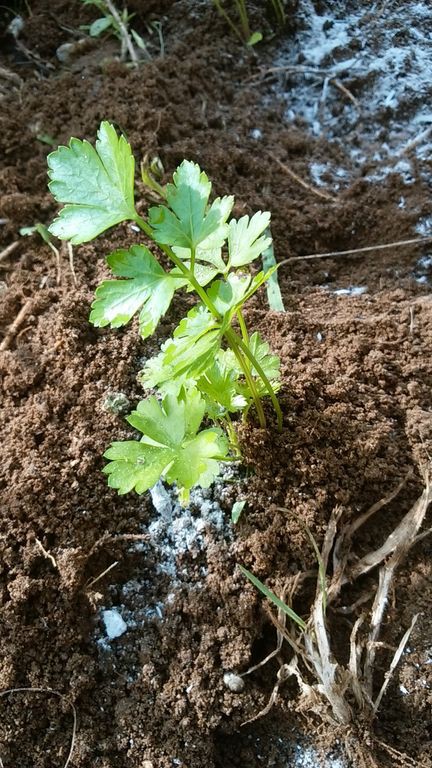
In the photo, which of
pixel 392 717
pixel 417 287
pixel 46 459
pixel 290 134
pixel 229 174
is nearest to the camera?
pixel 392 717

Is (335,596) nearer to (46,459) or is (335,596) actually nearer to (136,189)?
(46,459)

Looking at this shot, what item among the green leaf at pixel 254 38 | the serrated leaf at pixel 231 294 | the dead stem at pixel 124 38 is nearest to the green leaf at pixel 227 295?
the serrated leaf at pixel 231 294

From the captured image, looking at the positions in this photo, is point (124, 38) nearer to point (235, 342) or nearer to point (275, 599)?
point (235, 342)

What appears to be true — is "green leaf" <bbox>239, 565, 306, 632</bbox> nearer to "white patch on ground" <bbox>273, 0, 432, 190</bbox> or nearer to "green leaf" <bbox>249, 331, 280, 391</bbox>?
"green leaf" <bbox>249, 331, 280, 391</bbox>

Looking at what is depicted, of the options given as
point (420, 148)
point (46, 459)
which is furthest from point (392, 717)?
point (420, 148)

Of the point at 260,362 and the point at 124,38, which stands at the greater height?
the point at 124,38

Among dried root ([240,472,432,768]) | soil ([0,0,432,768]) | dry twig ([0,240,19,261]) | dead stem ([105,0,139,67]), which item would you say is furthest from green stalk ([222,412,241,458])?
dead stem ([105,0,139,67])

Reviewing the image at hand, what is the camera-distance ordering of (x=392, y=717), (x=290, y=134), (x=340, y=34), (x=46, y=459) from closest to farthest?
(x=392, y=717) → (x=46, y=459) → (x=290, y=134) → (x=340, y=34)

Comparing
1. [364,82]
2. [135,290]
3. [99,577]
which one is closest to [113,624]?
[99,577]
